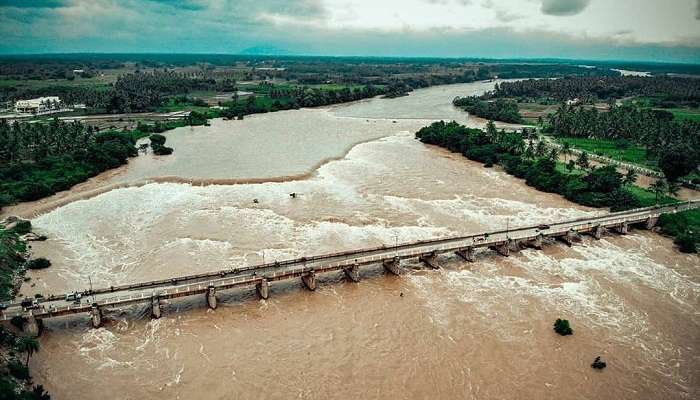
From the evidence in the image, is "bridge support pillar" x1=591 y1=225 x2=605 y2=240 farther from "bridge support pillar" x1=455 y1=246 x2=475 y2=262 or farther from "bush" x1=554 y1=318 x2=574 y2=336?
"bush" x1=554 y1=318 x2=574 y2=336

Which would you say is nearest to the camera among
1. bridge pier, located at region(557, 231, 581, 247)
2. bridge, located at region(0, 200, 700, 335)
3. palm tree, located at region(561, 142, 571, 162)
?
bridge, located at region(0, 200, 700, 335)

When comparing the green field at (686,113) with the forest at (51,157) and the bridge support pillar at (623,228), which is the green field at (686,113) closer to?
the bridge support pillar at (623,228)

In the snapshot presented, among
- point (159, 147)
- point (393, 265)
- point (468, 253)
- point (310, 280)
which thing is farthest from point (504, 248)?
point (159, 147)

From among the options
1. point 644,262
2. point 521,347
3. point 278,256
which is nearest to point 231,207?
point 278,256

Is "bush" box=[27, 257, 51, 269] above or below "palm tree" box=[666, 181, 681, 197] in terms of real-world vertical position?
below

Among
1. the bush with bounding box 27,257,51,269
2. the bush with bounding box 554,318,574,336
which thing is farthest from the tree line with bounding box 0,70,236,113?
the bush with bounding box 554,318,574,336

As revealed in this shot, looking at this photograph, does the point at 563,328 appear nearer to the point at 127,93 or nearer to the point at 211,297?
the point at 211,297

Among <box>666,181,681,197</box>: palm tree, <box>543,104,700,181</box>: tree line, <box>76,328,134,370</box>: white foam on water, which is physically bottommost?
<box>76,328,134,370</box>: white foam on water
